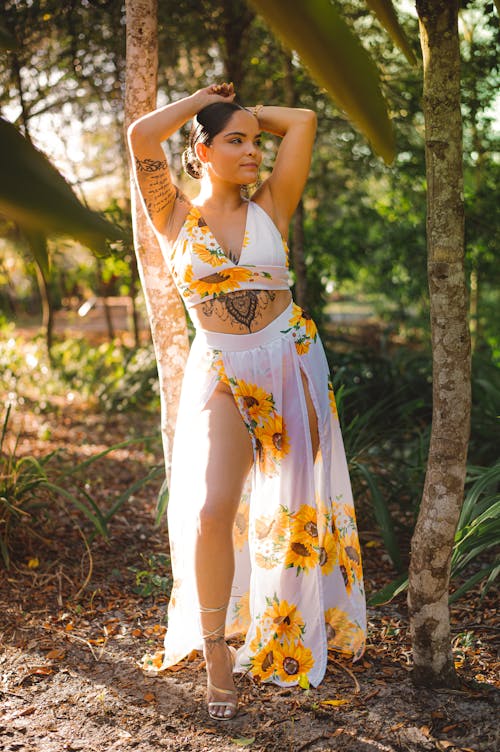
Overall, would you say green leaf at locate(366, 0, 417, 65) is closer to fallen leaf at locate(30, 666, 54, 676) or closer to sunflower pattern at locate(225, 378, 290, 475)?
sunflower pattern at locate(225, 378, 290, 475)

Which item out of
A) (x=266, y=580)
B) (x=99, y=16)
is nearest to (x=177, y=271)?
(x=266, y=580)

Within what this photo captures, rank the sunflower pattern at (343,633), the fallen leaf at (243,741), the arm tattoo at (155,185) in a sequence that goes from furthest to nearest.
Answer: the sunflower pattern at (343,633) → the arm tattoo at (155,185) → the fallen leaf at (243,741)

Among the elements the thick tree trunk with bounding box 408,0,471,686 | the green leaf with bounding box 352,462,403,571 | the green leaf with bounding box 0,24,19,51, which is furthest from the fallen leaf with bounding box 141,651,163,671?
the green leaf with bounding box 0,24,19,51

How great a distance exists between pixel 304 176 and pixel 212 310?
58 centimetres

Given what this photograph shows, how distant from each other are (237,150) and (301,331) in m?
0.59

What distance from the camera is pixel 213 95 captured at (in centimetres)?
234

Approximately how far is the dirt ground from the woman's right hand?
1.81 m

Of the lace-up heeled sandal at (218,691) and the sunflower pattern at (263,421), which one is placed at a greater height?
the sunflower pattern at (263,421)

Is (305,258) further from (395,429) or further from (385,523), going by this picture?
(385,523)

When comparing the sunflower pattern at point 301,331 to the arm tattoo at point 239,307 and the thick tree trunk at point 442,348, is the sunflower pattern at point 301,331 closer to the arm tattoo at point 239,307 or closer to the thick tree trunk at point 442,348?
the arm tattoo at point 239,307

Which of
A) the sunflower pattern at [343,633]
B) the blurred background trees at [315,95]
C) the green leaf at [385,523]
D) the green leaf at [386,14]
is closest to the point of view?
the green leaf at [386,14]

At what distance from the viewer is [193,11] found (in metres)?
4.82

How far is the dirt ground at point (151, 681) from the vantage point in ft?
6.82

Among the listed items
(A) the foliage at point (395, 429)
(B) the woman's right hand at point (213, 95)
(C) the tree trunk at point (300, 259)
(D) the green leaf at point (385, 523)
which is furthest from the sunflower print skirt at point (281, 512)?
(C) the tree trunk at point (300, 259)
